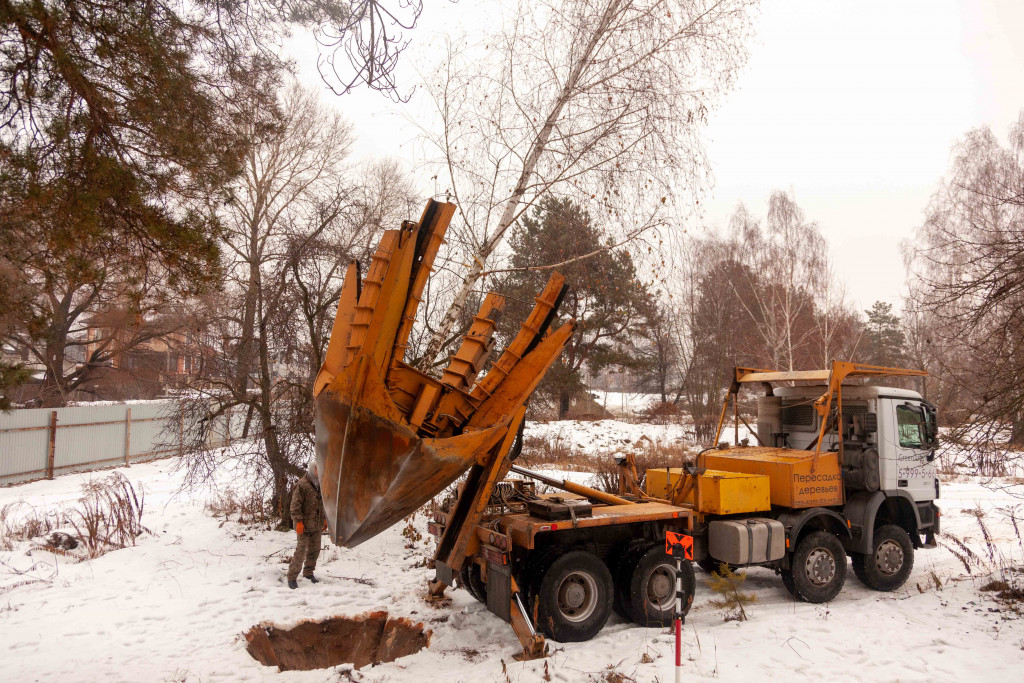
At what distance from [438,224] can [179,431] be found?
25.6 feet

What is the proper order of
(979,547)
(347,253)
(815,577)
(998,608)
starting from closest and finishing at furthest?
1. (998,608)
2. (815,577)
3. (347,253)
4. (979,547)

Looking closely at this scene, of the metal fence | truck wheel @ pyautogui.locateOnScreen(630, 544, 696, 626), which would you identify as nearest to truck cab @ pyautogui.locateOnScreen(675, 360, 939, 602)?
truck wheel @ pyautogui.locateOnScreen(630, 544, 696, 626)

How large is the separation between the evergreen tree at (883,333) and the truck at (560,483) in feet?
135

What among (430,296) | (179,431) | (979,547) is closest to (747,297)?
(979,547)

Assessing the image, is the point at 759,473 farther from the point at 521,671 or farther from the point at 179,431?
the point at 179,431

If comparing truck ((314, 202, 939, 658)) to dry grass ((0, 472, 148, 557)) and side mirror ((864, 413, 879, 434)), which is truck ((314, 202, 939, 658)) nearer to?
side mirror ((864, 413, 879, 434))

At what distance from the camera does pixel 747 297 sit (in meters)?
32.3

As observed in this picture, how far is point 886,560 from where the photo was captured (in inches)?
350

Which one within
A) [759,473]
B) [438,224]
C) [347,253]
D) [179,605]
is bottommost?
[179,605]

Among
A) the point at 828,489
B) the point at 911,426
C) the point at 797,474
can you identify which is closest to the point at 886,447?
the point at 911,426

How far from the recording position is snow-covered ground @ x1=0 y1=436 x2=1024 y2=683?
18.9 feet

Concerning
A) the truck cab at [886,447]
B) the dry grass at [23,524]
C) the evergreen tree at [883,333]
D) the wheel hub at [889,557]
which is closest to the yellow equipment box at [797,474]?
the truck cab at [886,447]

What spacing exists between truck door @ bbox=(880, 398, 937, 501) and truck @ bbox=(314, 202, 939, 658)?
25 mm

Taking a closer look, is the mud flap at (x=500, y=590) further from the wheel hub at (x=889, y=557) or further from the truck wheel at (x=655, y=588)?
the wheel hub at (x=889, y=557)
